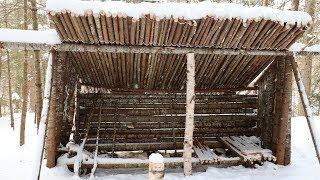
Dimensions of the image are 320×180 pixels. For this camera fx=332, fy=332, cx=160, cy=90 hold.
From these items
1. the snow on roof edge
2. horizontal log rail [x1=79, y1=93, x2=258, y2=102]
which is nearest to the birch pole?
the snow on roof edge

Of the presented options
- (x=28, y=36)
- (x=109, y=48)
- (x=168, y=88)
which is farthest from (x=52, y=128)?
(x=168, y=88)

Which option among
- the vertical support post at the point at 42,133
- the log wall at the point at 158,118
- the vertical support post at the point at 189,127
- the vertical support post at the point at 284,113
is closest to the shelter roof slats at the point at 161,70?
the log wall at the point at 158,118

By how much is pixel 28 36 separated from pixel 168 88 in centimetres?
433

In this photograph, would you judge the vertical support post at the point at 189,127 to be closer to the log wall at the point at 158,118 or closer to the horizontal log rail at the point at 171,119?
the log wall at the point at 158,118

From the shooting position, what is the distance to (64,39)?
681 centimetres

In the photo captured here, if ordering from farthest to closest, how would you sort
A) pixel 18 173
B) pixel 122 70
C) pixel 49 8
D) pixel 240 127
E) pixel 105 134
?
pixel 240 127 < pixel 105 134 < pixel 122 70 < pixel 18 173 < pixel 49 8

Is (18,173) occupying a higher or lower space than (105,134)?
lower

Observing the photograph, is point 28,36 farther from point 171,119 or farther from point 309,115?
point 309,115

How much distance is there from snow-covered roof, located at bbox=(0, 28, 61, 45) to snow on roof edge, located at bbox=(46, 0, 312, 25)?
1.09m

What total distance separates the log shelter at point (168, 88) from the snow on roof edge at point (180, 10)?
0.31 ft

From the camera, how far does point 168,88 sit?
9.75 m

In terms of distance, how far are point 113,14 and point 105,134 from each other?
440 cm

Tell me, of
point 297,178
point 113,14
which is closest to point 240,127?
point 297,178

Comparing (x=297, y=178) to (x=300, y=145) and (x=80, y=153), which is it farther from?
(x=80, y=153)
